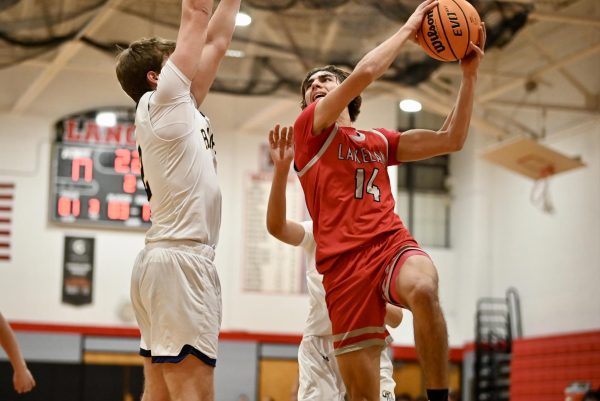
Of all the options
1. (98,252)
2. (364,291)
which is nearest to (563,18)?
(98,252)

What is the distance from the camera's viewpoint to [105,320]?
57.8ft

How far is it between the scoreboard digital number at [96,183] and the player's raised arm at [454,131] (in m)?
12.1

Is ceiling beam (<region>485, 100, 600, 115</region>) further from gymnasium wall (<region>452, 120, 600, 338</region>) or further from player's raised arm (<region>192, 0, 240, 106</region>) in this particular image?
player's raised arm (<region>192, 0, 240, 106</region>)

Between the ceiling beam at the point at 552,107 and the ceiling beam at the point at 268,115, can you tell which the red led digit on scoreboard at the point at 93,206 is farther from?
the ceiling beam at the point at 552,107

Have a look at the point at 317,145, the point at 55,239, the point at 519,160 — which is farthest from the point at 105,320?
the point at 317,145

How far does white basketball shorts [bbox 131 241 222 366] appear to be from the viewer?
4.33 m

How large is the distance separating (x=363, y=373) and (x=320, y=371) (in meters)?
1.55

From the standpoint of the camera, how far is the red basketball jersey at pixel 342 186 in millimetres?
5012

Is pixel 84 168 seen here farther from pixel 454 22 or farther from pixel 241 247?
pixel 454 22

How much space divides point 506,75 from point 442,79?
307cm

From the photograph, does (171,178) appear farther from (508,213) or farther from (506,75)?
(508,213)

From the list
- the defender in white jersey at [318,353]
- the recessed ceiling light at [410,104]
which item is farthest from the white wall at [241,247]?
the defender in white jersey at [318,353]

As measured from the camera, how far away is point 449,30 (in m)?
5.01

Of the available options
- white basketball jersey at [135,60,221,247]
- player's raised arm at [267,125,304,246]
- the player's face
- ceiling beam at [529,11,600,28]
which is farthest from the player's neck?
ceiling beam at [529,11,600,28]
